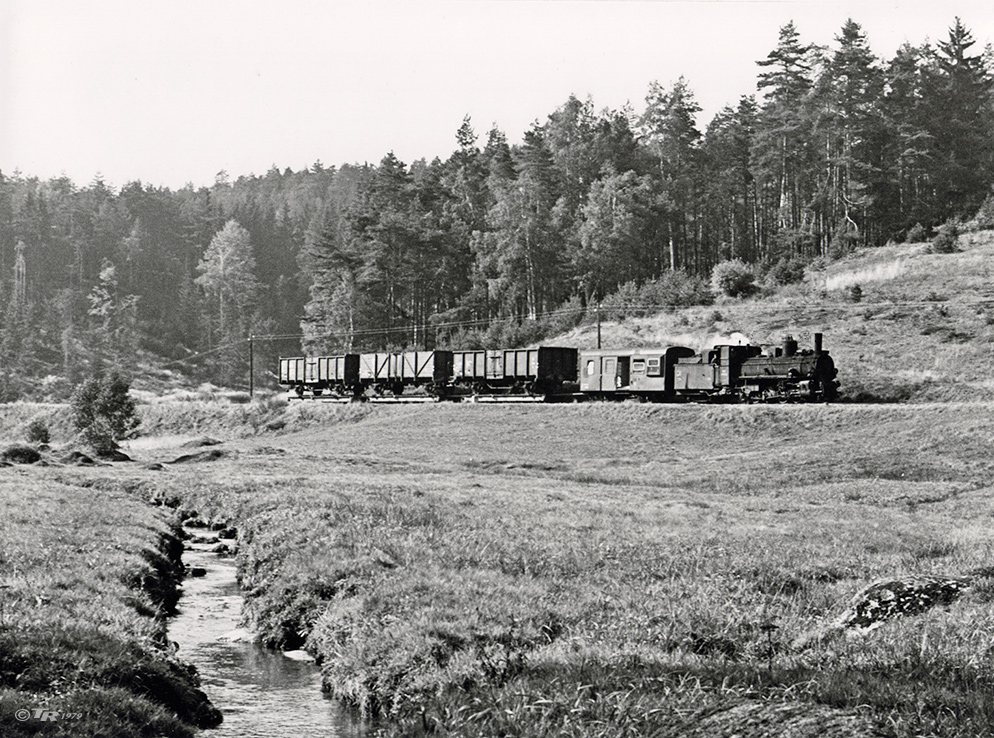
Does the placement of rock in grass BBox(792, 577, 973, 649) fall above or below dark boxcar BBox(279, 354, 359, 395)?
below

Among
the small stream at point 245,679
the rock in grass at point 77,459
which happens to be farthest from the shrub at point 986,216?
the small stream at point 245,679

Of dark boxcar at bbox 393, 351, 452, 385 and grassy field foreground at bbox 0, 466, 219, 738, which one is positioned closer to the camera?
grassy field foreground at bbox 0, 466, 219, 738

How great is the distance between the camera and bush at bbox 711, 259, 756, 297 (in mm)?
77812

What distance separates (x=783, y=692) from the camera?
868 centimetres

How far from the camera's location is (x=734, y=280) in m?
78.0

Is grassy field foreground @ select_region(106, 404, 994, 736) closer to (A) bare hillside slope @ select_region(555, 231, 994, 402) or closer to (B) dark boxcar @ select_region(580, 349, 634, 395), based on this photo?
(A) bare hillside slope @ select_region(555, 231, 994, 402)

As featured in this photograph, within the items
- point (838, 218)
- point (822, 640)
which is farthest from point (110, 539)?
point (838, 218)

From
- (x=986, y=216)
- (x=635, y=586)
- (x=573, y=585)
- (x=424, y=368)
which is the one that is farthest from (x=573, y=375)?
(x=635, y=586)

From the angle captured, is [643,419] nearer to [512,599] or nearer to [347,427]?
[347,427]

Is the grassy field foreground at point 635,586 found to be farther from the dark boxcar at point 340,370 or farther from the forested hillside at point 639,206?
the forested hillside at point 639,206

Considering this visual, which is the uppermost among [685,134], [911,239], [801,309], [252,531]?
[685,134]

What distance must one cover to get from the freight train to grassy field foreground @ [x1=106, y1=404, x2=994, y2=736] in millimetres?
8446

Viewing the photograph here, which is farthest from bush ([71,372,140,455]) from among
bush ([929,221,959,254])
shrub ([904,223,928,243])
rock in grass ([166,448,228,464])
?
shrub ([904,223,928,243])

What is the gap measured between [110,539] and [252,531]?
4.23 metres
